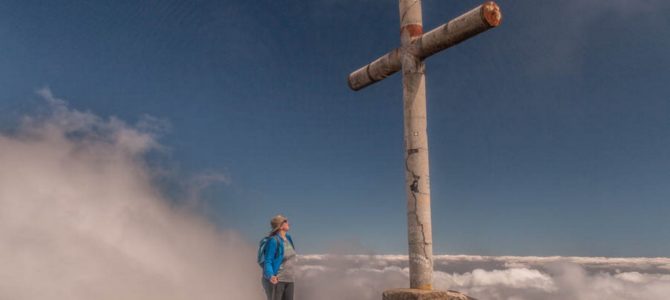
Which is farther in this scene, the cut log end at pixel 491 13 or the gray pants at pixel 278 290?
the gray pants at pixel 278 290

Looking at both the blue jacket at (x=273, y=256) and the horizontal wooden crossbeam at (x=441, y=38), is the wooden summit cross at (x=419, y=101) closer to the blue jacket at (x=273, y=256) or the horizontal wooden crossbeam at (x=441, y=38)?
the horizontal wooden crossbeam at (x=441, y=38)

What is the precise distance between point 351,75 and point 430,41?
2.12 meters

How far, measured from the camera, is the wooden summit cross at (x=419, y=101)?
23.0 feet

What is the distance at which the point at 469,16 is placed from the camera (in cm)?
693

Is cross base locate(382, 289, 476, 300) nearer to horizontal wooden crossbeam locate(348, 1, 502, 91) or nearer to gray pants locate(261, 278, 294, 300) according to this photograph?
gray pants locate(261, 278, 294, 300)

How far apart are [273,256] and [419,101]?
3237 millimetres

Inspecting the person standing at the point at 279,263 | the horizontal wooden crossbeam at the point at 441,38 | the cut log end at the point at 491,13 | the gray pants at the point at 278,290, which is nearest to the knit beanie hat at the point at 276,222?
the person standing at the point at 279,263

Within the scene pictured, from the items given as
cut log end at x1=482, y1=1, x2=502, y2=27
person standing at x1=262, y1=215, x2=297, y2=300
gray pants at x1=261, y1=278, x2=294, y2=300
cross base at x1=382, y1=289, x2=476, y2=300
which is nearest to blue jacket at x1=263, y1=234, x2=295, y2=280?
person standing at x1=262, y1=215, x2=297, y2=300

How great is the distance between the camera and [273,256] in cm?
770

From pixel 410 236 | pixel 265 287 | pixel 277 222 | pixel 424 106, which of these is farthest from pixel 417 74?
pixel 265 287

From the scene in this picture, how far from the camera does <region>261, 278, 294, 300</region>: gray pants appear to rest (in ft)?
25.3

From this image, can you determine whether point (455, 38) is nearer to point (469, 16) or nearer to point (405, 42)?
point (469, 16)

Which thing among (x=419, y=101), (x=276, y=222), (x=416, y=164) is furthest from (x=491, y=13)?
(x=276, y=222)

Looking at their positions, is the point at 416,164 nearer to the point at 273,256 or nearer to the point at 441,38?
the point at 441,38
